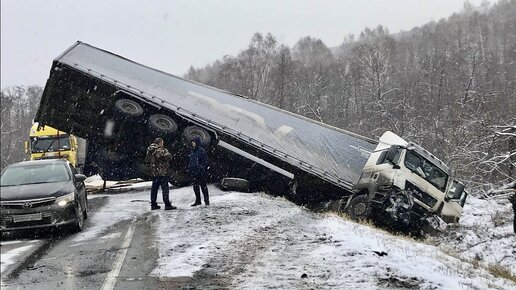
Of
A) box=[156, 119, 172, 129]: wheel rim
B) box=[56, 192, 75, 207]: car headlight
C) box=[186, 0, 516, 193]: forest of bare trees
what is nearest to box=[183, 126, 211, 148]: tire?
box=[156, 119, 172, 129]: wheel rim

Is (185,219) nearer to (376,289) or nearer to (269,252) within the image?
(269,252)

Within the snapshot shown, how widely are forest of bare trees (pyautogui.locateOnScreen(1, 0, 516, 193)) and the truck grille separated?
42.1 feet

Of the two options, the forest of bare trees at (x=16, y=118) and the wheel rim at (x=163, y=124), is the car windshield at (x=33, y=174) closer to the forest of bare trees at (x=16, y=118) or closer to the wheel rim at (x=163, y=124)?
the wheel rim at (x=163, y=124)

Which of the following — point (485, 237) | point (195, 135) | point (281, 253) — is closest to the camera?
point (281, 253)

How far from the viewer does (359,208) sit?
12.0 meters

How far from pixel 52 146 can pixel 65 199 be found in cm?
1389

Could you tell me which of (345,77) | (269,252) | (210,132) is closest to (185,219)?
(269,252)

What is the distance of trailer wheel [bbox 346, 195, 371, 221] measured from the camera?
11883mm

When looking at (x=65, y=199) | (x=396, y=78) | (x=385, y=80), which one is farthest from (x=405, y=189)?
(x=396, y=78)

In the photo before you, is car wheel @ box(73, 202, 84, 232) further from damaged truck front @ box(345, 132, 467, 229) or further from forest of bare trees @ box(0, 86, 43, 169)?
forest of bare trees @ box(0, 86, 43, 169)

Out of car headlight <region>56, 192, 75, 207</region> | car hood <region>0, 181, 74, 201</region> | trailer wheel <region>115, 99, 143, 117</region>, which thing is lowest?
car headlight <region>56, 192, 75, 207</region>

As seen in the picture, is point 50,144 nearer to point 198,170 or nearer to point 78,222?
point 198,170

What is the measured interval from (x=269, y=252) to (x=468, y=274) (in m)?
2.42

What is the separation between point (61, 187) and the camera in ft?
26.2
